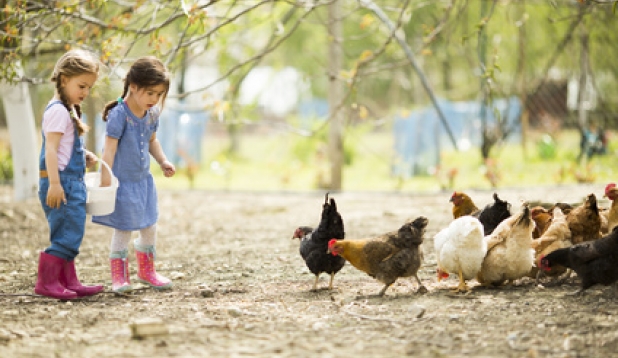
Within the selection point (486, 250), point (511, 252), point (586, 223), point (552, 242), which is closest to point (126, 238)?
point (486, 250)

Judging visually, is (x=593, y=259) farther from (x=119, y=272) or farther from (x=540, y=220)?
(x=119, y=272)

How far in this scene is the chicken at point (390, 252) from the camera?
4543mm

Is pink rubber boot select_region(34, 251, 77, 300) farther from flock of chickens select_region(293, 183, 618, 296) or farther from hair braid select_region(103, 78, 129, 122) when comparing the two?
flock of chickens select_region(293, 183, 618, 296)

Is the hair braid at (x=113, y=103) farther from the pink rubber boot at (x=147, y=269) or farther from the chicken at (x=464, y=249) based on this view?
the chicken at (x=464, y=249)

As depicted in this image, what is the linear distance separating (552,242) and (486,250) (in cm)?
49

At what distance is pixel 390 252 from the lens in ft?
15.0

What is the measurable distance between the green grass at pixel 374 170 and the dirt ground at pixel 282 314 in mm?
5800

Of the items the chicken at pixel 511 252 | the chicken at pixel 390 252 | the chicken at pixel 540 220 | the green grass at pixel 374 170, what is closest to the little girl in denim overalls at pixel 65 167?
the chicken at pixel 390 252

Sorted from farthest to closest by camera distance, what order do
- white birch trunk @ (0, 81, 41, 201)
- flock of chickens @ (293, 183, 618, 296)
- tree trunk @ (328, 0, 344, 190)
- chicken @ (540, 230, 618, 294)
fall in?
tree trunk @ (328, 0, 344, 190) < white birch trunk @ (0, 81, 41, 201) < flock of chickens @ (293, 183, 618, 296) < chicken @ (540, 230, 618, 294)

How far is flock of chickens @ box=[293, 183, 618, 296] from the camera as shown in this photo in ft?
14.4

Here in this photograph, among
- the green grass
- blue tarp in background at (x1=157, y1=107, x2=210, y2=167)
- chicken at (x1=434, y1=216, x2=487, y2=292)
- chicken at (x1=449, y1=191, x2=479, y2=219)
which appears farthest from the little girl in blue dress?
Result: blue tarp in background at (x1=157, y1=107, x2=210, y2=167)

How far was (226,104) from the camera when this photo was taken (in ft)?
22.8

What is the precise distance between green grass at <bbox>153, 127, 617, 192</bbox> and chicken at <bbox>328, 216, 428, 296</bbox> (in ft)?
22.0

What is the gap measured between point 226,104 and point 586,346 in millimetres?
4311
